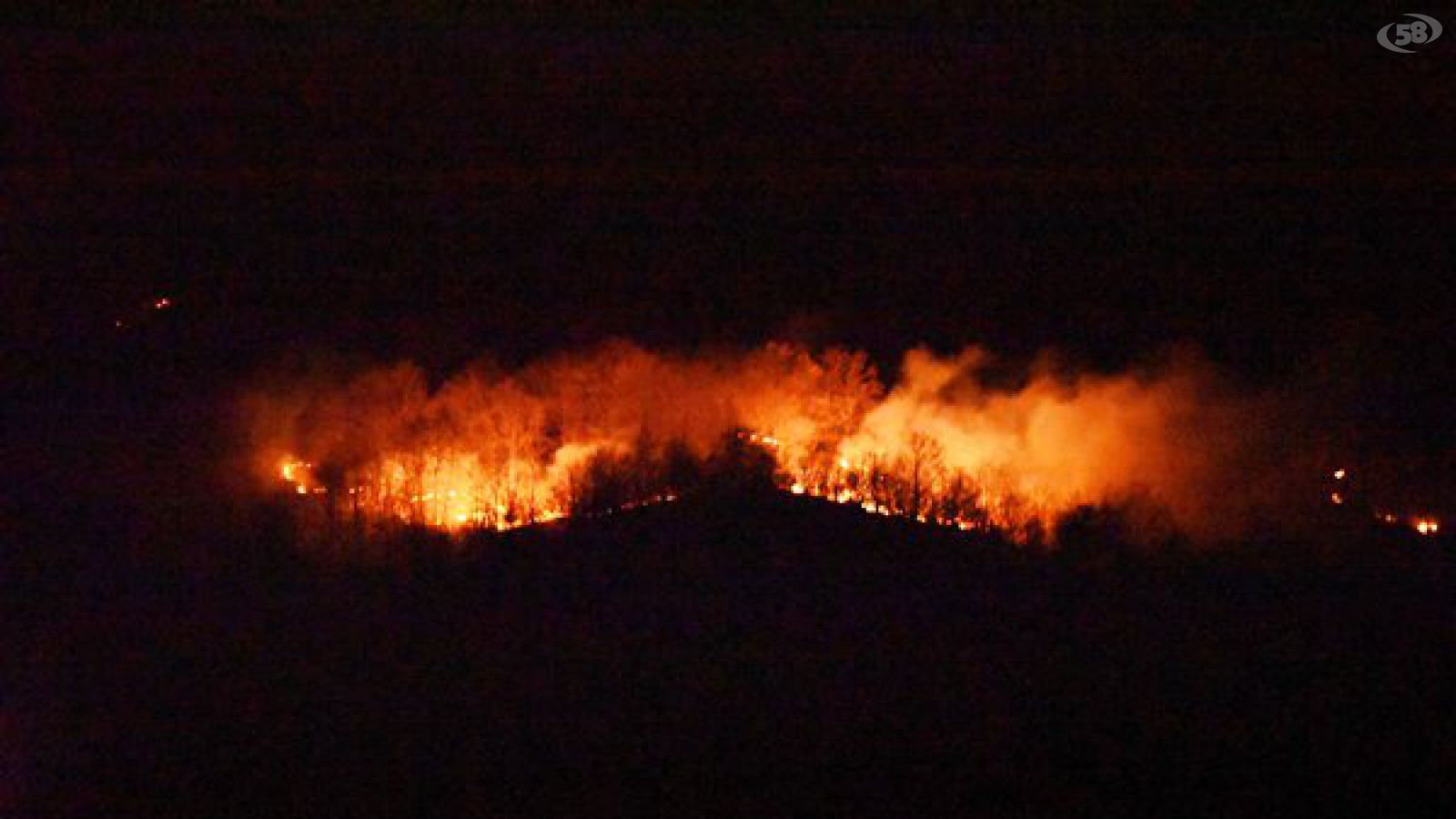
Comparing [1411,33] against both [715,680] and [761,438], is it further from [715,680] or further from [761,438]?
[715,680]

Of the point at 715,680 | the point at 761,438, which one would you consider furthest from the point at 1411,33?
the point at 715,680

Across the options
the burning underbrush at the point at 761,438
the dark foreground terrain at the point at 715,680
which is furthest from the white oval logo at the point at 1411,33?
the dark foreground terrain at the point at 715,680

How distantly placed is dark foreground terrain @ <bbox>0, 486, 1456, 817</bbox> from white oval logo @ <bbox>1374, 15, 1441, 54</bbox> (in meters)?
2.33

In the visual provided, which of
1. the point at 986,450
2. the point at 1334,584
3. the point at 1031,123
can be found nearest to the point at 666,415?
the point at 986,450

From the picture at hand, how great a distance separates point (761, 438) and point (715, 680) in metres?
2.54

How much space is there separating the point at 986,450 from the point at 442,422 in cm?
272

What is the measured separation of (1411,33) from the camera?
551 centimetres

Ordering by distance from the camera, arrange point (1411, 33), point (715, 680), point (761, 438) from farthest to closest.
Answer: point (761, 438)
point (1411, 33)
point (715, 680)

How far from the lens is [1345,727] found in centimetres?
373

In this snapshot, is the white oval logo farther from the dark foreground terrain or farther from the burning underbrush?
the dark foreground terrain

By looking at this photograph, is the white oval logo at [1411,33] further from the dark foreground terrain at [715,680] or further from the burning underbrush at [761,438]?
the dark foreground terrain at [715,680]

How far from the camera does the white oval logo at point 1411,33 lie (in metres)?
5.45

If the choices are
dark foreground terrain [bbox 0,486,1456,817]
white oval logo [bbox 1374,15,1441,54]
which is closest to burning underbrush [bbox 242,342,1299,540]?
dark foreground terrain [bbox 0,486,1456,817]

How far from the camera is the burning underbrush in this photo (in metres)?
5.68
